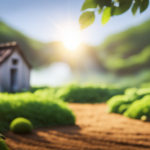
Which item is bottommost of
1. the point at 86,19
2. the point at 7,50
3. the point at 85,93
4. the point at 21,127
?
the point at 21,127

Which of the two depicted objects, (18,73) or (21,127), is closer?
(21,127)

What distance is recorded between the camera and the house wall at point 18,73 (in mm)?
12172

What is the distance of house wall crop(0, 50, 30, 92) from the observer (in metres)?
12.2

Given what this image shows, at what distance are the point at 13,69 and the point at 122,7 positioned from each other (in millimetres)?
12265

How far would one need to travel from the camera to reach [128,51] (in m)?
29.6

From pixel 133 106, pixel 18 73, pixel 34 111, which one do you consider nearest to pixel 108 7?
pixel 34 111

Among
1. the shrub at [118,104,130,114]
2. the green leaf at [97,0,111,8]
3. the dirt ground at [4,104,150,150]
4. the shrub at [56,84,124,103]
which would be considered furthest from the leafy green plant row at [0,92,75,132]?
the shrub at [56,84,124,103]

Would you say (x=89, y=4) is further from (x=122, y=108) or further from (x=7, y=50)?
(x=7, y=50)

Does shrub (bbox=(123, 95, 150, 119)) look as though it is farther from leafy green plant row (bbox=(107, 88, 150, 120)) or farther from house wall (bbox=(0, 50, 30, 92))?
house wall (bbox=(0, 50, 30, 92))

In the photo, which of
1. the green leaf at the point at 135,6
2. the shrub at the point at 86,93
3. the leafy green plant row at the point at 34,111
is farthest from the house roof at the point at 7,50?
the green leaf at the point at 135,6

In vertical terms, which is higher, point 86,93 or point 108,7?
point 86,93

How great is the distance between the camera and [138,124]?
670cm

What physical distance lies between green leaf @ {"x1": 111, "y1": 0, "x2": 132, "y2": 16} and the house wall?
11380 mm

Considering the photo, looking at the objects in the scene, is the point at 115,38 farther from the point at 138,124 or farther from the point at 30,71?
the point at 138,124
